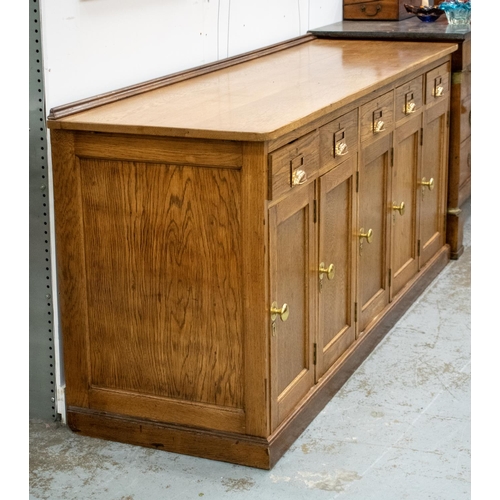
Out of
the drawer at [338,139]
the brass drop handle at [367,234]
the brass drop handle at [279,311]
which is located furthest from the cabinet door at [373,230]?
the brass drop handle at [279,311]

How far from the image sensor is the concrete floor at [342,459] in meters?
2.80

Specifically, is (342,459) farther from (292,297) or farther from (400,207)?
(400,207)

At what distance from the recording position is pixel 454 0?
193 inches

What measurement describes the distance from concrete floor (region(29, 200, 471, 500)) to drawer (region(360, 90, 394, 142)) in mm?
894

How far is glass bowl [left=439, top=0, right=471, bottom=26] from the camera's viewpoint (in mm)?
4828

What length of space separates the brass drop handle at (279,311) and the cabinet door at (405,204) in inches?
46.7

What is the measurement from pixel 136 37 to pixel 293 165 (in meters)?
0.87

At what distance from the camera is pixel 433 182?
14.8 feet

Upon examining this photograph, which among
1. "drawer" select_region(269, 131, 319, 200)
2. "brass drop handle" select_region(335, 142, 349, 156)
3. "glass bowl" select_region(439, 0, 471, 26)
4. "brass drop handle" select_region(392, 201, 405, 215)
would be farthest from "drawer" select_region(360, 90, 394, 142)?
"glass bowl" select_region(439, 0, 471, 26)

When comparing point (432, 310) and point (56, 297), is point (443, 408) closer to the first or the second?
point (432, 310)

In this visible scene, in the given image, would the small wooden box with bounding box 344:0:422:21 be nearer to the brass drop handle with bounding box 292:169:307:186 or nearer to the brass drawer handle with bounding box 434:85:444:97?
the brass drawer handle with bounding box 434:85:444:97

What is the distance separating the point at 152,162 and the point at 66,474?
97 centimetres

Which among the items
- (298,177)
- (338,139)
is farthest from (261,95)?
(298,177)

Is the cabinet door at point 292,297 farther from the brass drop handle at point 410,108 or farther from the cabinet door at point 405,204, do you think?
the brass drop handle at point 410,108
